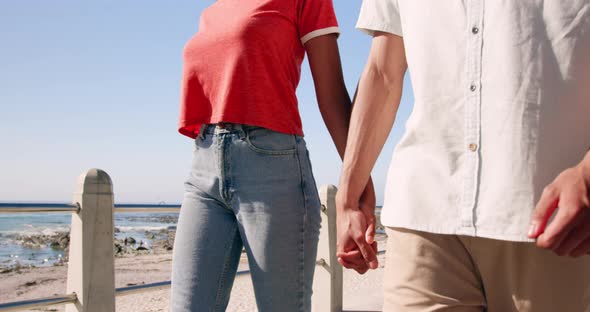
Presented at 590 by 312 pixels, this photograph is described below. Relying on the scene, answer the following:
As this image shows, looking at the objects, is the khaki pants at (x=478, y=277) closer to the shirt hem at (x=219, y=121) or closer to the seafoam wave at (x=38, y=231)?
the shirt hem at (x=219, y=121)

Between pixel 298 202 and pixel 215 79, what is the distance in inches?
18.7

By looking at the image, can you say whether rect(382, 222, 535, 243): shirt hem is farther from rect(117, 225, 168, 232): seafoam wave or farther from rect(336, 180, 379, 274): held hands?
rect(117, 225, 168, 232): seafoam wave

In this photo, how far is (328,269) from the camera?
489 cm

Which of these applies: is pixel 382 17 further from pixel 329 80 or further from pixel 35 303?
pixel 35 303

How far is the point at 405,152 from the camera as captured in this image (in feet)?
4.21

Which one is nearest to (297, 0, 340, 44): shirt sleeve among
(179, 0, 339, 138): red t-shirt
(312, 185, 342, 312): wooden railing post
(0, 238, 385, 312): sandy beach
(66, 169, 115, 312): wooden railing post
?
(179, 0, 339, 138): red t-shirt

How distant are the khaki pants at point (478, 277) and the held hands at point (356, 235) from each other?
0.35 feet

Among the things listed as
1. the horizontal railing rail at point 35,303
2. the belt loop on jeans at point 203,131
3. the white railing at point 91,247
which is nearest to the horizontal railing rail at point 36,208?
the white railing at point 91,247

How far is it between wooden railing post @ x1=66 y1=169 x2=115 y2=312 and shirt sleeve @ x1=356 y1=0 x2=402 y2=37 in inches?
82.4

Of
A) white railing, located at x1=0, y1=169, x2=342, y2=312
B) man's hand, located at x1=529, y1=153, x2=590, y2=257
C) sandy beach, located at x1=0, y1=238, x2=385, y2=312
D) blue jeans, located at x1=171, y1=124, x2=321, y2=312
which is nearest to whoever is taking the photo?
man's hand, located at x1=529, y1=153, x2=590, y2=257

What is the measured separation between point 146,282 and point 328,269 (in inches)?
604

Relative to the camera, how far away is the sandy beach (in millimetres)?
6148

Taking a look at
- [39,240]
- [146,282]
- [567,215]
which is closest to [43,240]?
[39,240]

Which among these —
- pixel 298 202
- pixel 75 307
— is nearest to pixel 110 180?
pixel 75 307
